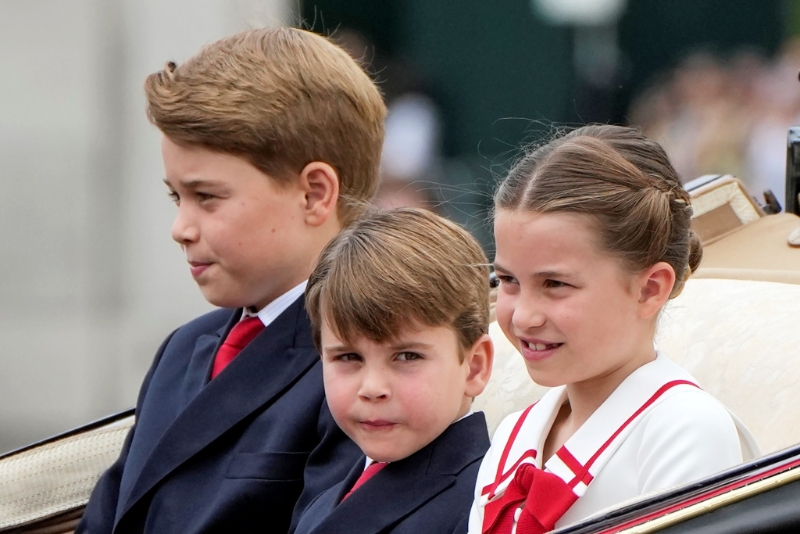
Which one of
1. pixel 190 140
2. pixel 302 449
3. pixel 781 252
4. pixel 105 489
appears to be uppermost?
pixel 190 140

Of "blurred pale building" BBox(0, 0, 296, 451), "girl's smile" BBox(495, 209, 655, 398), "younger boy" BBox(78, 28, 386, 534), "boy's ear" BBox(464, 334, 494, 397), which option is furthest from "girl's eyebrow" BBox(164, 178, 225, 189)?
"blurred pale building" BBox(0, 0, 296, 451)

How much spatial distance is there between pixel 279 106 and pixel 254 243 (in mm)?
228

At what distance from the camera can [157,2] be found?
600 centimetres

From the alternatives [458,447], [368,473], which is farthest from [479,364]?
[368,473]

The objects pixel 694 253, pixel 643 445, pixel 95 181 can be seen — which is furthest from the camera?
pixel 95 181

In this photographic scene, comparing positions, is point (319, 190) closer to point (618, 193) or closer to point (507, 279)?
point (507, 279)

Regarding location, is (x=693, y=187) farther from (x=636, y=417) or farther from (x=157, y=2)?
(x=157, y=2)

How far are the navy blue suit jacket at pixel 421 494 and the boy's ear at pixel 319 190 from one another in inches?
19.0

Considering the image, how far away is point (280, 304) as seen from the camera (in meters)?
2.01

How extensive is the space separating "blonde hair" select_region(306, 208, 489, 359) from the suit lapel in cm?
23

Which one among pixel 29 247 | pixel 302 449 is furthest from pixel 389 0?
pixel 302 449

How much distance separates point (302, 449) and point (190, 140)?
20.7 inches

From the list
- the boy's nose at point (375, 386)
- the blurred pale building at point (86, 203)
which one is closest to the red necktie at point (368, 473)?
the boy's nose at point (375, 386)

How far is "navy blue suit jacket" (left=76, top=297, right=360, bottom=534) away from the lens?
1.84m
